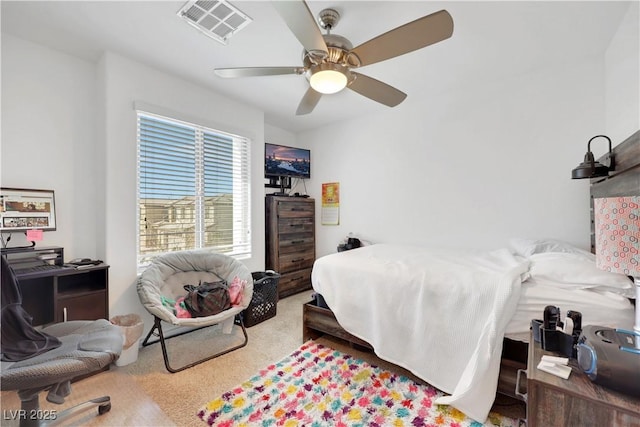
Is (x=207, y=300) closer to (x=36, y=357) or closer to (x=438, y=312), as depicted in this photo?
(x=36, y=357)

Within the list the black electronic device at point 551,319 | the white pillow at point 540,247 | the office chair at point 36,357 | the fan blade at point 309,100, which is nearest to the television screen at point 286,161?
the fan blade at point 309,100

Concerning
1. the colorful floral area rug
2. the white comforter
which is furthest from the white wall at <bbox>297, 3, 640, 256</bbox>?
the colorful floral area rug

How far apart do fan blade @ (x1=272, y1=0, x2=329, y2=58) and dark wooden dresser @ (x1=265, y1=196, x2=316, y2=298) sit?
2243 millimetres

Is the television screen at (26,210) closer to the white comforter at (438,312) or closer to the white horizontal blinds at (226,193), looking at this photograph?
the white horizontal blinds at (226,193)

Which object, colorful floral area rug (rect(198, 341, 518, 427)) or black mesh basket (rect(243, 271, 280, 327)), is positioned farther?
black mesh basket (rect(243, 271, 280, 327))

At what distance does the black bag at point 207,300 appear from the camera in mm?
2094

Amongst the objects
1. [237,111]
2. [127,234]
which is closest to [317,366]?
[127,234]

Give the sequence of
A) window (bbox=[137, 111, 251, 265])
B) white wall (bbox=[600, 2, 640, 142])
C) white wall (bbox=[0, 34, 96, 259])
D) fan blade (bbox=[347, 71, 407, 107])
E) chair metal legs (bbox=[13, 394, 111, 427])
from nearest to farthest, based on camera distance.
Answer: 1. chair metal legs (bbox=[13, 394, 111, 427])
2. white wall (bbox=[600, 2, 640, 142])
3. fan blade (bbox=[347, 71, 407, 107])
4. white wall (bbox=[0, 34, 96, 259])
5. window (bbox=[137, 111, 251, 265])

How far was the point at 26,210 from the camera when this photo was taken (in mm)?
1946

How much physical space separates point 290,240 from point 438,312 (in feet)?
7.85

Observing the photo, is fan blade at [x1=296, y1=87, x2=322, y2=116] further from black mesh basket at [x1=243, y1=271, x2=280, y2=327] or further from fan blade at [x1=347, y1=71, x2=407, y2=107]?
black mesh basket at [x1=243, y1=271, x2=280, y2=327]

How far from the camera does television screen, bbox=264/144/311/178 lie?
3638 millimetres

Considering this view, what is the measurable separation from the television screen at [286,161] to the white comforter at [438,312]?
2010 millimetres

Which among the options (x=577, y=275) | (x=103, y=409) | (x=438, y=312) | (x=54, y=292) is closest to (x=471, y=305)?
(x=438, y=312)
